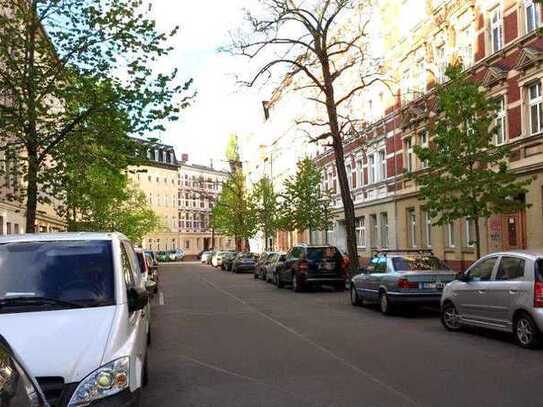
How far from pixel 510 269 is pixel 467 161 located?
7.52 metres

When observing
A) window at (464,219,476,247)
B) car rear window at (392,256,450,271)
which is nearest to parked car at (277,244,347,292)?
window at (464,219,476,247)

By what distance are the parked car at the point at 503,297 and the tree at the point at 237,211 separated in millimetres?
45504

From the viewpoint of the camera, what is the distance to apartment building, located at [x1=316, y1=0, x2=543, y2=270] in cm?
2216

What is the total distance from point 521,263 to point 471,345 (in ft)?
4.97

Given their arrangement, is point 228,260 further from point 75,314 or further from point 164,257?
point 75,314

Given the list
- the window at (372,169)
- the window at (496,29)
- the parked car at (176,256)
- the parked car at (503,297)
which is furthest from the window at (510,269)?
the parked car at (176,256)

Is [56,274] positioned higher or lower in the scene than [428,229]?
lower

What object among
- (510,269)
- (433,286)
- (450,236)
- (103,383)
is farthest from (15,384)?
(450,236)

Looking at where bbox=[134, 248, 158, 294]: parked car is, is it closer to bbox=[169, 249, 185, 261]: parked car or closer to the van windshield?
the van windshield

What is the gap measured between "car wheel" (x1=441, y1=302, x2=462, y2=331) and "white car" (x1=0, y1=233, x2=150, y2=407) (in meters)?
7.54

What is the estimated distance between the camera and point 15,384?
3057mm

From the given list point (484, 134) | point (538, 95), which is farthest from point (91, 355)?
point (538, 95)

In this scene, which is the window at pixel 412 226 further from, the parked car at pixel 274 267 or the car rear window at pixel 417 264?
the car rear window at pixel 417 264

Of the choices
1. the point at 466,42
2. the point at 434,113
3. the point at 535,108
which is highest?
the point at 466,42
